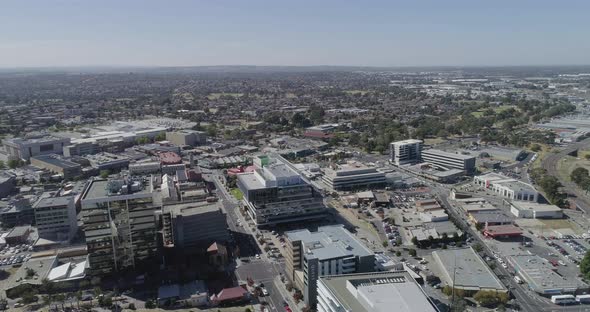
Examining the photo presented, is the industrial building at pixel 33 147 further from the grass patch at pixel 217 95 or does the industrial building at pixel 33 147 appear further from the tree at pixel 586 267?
the grass patch at pixel 217 95

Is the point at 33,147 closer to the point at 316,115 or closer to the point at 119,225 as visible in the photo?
the point at 119,225

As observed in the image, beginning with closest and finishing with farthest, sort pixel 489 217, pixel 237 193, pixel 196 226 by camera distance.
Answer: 1. pixel 196 226
2. pixel 489 217
3. pixel 237 193

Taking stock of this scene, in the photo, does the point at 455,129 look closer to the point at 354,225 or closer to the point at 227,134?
the point at 227,134

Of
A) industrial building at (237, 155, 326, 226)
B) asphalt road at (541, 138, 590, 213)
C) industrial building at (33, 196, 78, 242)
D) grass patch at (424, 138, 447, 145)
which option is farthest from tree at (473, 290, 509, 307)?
grass patch at (424, 138, 447, 145)

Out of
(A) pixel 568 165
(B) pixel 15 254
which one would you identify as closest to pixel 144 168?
(B) pixel 15 254

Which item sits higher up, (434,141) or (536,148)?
(536,148)
